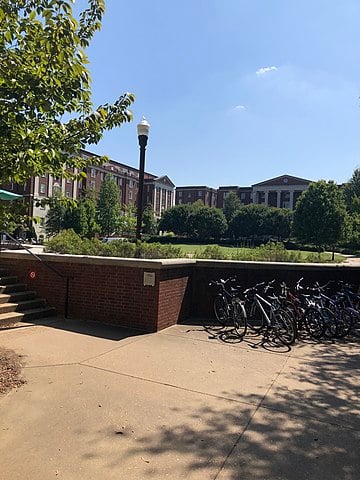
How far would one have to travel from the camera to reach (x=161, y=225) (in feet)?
319

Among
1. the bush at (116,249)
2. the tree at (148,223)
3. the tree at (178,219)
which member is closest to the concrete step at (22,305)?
the bush at (116,249)

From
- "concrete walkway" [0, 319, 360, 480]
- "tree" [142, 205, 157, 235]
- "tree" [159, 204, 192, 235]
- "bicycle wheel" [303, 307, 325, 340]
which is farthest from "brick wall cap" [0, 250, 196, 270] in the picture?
"tree" [159, 204, 192, 235]

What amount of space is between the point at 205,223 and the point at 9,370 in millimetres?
86850

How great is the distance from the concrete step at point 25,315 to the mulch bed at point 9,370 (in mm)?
→ 1483

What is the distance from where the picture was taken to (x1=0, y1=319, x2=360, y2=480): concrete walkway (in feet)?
10.3

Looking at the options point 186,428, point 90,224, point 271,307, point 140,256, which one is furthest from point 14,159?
point 90,224

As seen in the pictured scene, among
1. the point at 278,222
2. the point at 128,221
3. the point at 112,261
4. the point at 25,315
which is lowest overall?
the point at 25,315

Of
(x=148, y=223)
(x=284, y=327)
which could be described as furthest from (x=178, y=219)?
(x=284, y=327)

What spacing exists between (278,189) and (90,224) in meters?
68.4

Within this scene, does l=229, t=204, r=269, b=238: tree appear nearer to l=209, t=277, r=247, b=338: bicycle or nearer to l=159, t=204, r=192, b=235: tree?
l=159, t=204, r=192, b=235: tree

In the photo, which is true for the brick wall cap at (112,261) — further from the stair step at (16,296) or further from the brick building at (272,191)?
the brick building at (272,191)

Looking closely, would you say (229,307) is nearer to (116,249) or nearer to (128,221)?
(116,249)

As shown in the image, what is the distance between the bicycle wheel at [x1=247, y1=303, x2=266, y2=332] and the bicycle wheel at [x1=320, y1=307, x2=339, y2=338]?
4.12ft

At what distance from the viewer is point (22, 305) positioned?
8.02m
